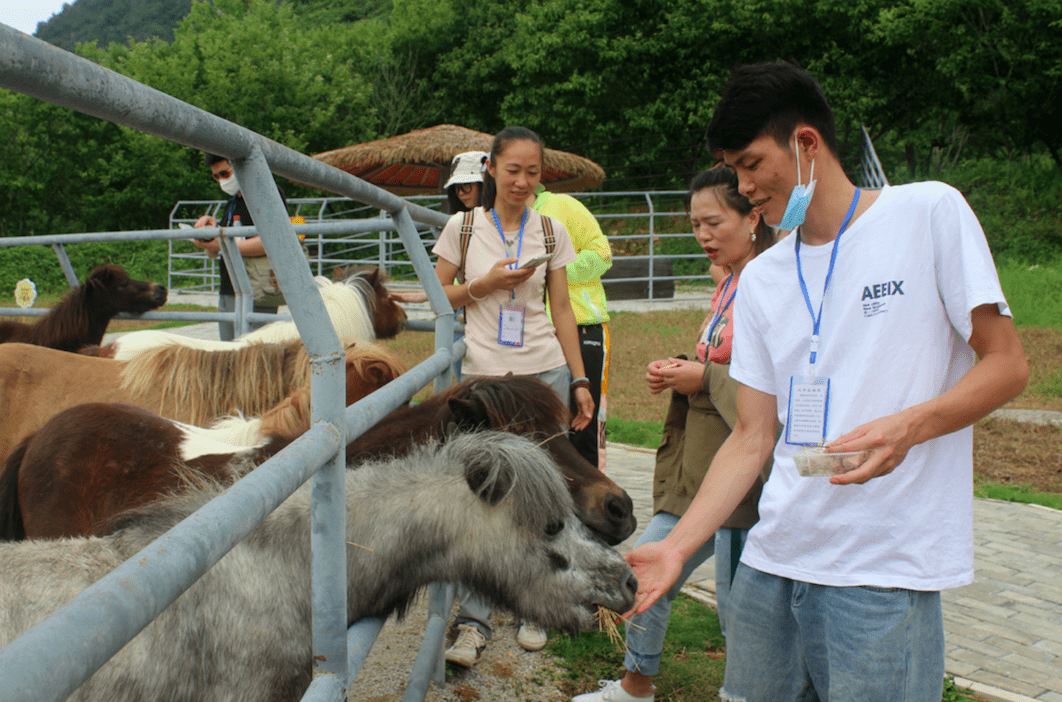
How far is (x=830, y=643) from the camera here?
4.69 feet

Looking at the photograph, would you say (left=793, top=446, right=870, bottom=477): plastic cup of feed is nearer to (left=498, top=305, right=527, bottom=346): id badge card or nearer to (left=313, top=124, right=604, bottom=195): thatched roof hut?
(left=498, top=305, right=527, bottom=346): id badge card

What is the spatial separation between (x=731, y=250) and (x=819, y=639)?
4.64 feet

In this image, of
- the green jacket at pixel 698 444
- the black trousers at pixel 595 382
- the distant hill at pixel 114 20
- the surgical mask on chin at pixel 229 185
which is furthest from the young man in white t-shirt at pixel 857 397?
the distant hill at pixel 114 20

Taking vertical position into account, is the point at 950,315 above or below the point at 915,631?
above

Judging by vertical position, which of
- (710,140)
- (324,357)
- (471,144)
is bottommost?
(324,357)

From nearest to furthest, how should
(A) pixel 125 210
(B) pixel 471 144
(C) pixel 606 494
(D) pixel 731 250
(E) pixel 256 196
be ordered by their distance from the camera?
(E) pixel 256 196, (C) pixel 606 494, (D) pixel 731 250, (B) pixel 471 144, (A) pixel 125 210

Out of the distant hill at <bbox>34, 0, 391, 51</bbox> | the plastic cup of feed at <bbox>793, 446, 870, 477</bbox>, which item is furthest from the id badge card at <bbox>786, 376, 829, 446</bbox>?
the distant hill at <bbox>34, 0, 391, 51</bbox>

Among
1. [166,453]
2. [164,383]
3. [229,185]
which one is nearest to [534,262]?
[166,453]

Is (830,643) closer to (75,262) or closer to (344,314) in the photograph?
(344,314)

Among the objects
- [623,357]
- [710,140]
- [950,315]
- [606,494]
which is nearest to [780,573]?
[606,494]

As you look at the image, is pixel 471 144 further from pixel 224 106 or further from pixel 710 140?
pixel 224 106

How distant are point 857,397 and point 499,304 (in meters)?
1.73

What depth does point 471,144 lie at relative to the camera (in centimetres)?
1192

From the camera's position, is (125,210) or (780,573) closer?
(780,573)
